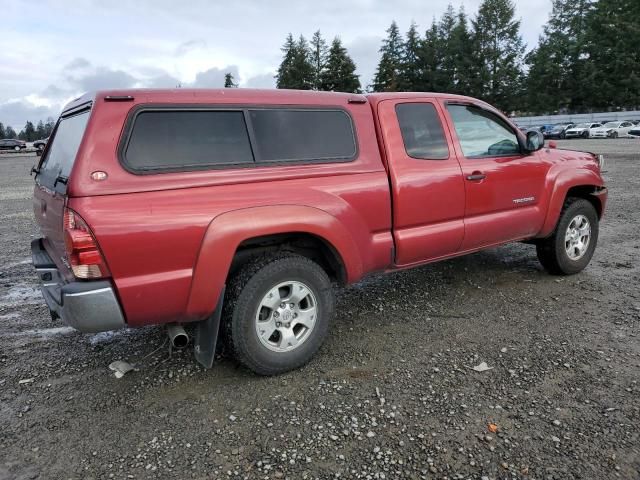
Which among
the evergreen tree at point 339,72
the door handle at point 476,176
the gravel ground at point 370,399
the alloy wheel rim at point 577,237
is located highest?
the evergreen tree at point 339,72

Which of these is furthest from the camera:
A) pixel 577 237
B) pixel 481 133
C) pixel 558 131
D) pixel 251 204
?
pixel 558 131

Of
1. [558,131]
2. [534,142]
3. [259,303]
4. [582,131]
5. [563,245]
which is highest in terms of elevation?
[534,142]

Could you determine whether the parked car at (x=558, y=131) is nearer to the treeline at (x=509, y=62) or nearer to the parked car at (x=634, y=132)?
the parked car at (x=634, y=132)

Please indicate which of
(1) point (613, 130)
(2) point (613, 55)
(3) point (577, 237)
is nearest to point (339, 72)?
(2) point (613, 55)

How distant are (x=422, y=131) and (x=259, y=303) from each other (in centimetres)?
202

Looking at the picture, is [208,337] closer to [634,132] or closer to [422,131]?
[422,131]

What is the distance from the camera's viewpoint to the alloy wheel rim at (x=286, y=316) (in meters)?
3.23

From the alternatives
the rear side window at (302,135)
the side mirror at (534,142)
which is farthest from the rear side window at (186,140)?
the side mirror at (534,142)

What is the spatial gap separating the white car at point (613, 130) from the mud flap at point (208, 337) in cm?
4304

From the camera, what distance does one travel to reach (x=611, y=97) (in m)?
60.1

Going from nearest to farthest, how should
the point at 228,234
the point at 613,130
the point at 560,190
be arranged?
1. the point at 228,234
2. the point at 560,190
3. the point at 613,130

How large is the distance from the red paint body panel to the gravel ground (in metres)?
0.60

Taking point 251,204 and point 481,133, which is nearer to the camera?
point 251,204

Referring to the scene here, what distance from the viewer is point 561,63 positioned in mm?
64688
